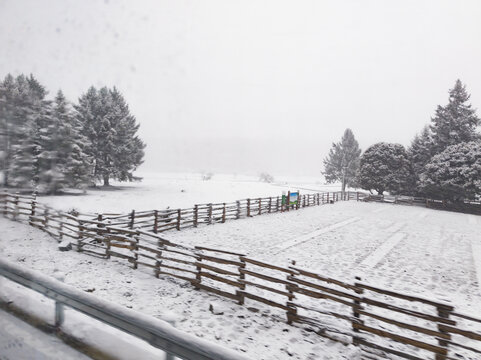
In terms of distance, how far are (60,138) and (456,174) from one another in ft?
146

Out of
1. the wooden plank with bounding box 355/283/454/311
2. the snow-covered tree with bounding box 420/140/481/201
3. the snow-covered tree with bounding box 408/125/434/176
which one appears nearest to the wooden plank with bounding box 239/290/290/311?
the wooden plank with bounding box 355/283/454/311

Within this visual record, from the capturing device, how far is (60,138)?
2794 centimetres

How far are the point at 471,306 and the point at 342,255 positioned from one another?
425 cm

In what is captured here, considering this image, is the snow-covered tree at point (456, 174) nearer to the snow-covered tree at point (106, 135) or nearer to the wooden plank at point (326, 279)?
the wooden plank at point (326, 279)

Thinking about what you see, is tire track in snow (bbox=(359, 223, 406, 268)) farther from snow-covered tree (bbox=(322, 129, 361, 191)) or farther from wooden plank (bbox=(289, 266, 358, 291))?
snow-covered tree (bbox=(322, 129, 361, 191))

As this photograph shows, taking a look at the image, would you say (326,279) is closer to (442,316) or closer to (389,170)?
(442,316)

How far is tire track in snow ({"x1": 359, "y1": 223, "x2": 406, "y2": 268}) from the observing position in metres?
9.70

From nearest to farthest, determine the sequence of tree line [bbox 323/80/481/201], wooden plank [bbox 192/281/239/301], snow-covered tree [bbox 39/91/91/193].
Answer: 1. wooden plank [bbox 192/281/239/301]
2. snow-covered tree [bbox 39/91/91/193]
3. tree line [bbox 323/80/481/201]

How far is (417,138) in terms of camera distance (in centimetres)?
4416

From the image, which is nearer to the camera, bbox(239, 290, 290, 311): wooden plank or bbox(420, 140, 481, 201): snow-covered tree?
bbox(239, 290, 290, 311): wooden plank

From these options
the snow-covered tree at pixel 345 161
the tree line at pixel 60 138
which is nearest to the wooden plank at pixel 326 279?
the tree line at pixel 60 138

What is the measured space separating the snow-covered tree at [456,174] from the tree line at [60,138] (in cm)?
3905

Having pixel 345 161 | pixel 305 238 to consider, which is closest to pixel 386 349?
pixel 305 238

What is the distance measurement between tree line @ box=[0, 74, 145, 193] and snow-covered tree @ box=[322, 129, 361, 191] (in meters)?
47.3
